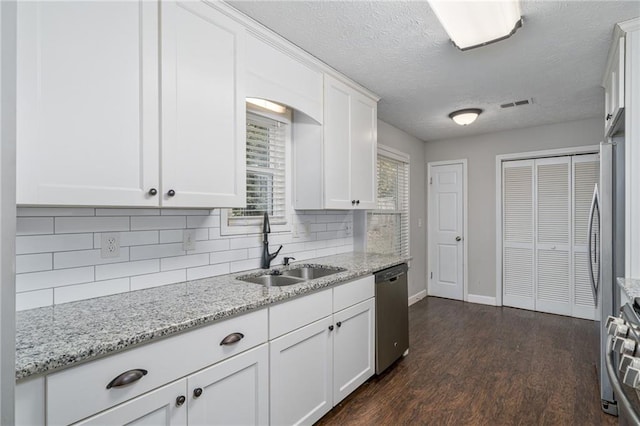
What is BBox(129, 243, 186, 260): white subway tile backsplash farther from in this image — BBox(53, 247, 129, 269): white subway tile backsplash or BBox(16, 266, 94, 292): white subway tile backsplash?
BBox(16, 266, 94, 292): white subway tile backsplash

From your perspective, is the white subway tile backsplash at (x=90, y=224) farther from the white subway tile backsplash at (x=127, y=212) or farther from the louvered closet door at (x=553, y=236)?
the louvered closet door at (x=553, y=236)

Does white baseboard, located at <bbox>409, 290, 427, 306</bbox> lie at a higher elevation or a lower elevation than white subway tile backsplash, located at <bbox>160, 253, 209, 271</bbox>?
lower

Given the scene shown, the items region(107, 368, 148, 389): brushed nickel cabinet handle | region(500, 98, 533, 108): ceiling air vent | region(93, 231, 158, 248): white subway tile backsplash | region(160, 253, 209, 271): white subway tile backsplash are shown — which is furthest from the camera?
region(500, 98, 533, 108): ceiling air vent

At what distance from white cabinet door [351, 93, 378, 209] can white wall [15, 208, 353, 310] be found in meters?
1.07

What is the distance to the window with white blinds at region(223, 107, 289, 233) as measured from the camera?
249 cm

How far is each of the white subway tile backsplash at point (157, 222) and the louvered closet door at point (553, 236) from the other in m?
4.48

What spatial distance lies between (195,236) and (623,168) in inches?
109

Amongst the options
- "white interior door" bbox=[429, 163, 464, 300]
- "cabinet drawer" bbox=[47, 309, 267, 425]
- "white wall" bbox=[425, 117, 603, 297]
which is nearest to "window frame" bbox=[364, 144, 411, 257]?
"white interior door" bbox=[429, 163, 464, 300]

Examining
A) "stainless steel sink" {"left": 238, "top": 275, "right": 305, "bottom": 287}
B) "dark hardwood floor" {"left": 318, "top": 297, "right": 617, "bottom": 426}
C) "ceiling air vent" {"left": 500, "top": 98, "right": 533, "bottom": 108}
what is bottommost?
"dark hardwood floor" {"left": 318, "top": 297, "right": 617, "bottom": 426}

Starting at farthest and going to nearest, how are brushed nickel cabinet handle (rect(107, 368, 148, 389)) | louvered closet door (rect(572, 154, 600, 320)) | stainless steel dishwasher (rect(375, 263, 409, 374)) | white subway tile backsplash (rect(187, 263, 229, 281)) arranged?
louvered closet door (rect(572, 154, 600, 320)) → stainless steel dishwasher (rect(375, 263, 409, 374)) → white subway tile backsplash (rect(187, 263, 229, 281)) → brushed nickel cabinet handle (rect(107, 368, 148, 389))

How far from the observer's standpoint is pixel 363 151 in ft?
10.3

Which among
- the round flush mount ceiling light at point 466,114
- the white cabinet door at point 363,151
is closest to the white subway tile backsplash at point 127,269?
the white cabinet door at point 363,151

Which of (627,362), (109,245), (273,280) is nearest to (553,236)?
(273,280)

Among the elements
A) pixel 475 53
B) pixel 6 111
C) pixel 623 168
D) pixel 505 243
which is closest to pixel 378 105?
pixel 475 53
